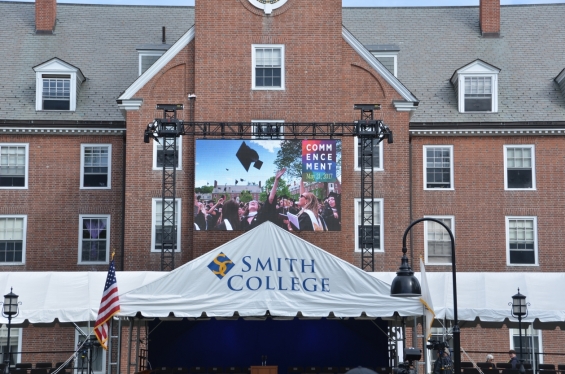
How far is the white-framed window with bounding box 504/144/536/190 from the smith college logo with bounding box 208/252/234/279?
1675 centimetres

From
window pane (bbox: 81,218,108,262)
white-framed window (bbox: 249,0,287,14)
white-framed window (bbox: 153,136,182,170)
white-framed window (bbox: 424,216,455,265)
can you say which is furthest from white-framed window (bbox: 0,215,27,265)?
white-framed window (bbox: 424,216,455,265)

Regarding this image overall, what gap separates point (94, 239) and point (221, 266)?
47.3 ft

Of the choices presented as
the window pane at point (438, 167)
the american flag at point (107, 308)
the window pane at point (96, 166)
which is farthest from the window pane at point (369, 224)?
the american flag at point (107, 308)

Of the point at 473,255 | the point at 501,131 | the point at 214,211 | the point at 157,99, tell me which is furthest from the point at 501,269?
the point at 157,99

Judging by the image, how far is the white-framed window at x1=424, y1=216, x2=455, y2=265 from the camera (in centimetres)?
3938

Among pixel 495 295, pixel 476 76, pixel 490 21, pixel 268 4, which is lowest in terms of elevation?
pixel 495 295

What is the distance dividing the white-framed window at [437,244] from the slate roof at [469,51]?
4.08 meters

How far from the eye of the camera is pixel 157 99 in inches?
1486

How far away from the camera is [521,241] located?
130 ft

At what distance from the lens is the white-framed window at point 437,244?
39375 millimetres

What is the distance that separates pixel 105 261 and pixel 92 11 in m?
12.5

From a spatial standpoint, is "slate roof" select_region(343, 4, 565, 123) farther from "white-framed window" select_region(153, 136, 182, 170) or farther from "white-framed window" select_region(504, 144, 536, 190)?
"white-framed window" select_region(153, 136, 182, 170)

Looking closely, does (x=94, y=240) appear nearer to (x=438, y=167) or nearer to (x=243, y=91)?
(x=243, y=91)

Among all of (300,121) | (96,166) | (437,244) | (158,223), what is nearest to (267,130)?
(300,121)
